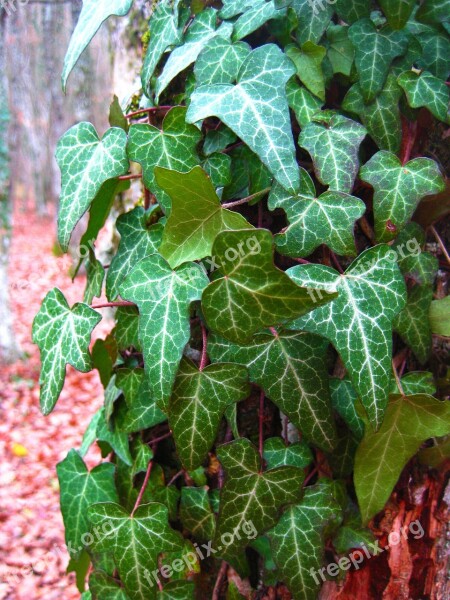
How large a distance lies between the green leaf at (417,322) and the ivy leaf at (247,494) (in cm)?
29

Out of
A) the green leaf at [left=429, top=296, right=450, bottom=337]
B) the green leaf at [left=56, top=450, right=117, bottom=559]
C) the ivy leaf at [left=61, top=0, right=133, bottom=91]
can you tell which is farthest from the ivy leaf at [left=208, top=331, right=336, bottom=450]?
the ivy leaf at [left=61, top=0, right=133, bottom=91]

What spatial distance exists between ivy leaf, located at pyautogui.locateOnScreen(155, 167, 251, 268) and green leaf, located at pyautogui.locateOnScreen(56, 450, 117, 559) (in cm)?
51

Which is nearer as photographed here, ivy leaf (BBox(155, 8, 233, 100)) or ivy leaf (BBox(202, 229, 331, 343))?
ivy leaf (BBox(202, 229, 331, 343))

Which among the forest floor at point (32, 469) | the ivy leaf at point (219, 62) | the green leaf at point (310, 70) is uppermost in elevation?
the ivy leaf at point (219, 62)

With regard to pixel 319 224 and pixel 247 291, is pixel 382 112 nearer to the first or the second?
pixel 319 224

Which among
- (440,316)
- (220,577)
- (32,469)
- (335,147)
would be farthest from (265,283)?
(32,469)

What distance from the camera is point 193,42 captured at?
0.84 m

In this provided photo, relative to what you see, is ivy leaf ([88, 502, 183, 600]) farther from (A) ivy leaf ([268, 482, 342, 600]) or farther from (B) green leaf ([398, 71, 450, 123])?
(B) green leaf ([398, 71, 450, 123])

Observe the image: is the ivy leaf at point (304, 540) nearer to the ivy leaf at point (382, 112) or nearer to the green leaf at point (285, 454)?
the green leaf at point (285, 454)

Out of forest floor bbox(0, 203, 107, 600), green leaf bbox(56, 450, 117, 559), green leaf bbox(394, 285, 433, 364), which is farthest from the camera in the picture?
forest floor bbox(0, 203, 107, 600)

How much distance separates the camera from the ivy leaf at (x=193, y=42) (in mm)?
814

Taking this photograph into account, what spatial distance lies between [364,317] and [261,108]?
0.33 metres

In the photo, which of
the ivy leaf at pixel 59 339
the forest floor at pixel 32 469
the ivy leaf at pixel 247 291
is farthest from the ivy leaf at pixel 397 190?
the forest floor at pixel 32 469

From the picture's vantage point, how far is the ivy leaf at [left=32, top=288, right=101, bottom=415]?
790 mm
